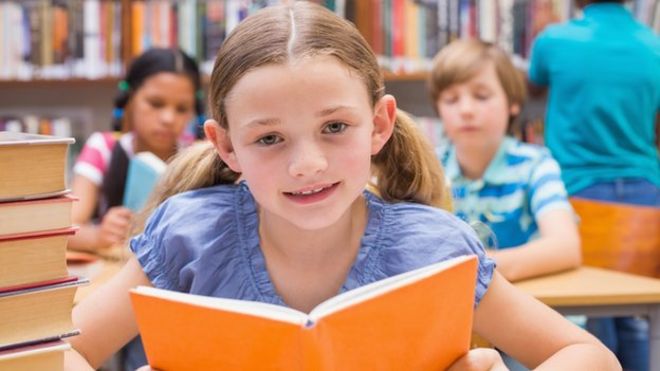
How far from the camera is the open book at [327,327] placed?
719 mm

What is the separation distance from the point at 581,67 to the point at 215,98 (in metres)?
1.86

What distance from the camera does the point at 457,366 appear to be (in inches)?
34.0

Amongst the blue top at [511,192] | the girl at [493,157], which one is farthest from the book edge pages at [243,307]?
the blue top at [511,192]

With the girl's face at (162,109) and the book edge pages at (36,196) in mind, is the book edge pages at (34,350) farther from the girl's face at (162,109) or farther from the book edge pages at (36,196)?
the girl's face at (162,109)

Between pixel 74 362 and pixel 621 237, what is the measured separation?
142cm

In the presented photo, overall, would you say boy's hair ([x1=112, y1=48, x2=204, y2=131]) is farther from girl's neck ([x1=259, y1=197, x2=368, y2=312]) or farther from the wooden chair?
girl's neck ([x1=259, y1=197, x2=368, y2=312])

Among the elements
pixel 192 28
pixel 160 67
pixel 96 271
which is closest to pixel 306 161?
pixel 96 271

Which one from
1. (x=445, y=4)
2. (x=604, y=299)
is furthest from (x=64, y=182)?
(x=445, y=4)

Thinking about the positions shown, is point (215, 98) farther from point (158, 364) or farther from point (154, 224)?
point (158, 364)

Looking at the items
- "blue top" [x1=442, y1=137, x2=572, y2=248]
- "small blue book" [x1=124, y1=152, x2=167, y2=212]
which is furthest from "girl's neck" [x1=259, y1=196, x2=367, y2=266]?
"blue top" [x1=442, y1=137, x2=572, y2=248]

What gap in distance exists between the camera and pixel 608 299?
1536 mm

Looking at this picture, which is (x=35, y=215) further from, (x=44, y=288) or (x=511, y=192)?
(x=511, y=192)

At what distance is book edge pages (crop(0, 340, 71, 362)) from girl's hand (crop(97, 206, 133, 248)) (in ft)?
4.43

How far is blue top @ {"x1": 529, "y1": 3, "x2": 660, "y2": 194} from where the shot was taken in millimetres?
2641
